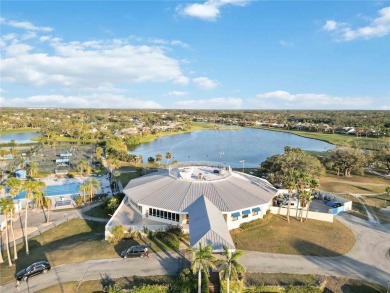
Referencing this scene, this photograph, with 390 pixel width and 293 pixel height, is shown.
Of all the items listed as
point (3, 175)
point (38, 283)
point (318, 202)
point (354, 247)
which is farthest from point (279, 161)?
point (3, 175)

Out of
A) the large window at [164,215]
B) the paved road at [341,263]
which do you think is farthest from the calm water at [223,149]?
the paved road at [341,263]

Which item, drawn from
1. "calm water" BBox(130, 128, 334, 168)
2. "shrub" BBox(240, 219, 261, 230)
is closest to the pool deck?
"calm water" BBox(130, 128, 334, 168)

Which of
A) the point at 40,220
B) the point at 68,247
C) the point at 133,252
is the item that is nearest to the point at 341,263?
the point at 133,252

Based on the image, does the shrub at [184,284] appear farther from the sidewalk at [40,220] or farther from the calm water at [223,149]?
the calm water at [223,149]

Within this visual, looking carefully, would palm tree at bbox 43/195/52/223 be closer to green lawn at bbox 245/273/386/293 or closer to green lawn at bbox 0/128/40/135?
green lawn at bbox 245/273/386/293

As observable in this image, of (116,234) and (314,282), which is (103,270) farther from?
(314,282)

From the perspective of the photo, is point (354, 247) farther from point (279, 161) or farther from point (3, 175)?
point (3, 175)
